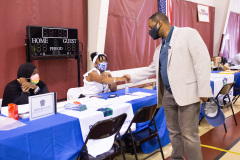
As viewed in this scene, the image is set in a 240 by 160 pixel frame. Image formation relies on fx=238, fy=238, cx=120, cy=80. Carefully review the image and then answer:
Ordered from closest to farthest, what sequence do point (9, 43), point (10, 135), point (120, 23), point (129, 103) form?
point (10, 135)
point (129, 103)
point (9, 43)
point (120, 23)

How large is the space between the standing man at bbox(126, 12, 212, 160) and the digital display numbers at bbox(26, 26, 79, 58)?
238 centimetres

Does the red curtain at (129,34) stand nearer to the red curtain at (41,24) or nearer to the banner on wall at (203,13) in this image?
the red curtain at (41,24)

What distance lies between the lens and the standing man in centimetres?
204

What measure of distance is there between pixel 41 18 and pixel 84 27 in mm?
1061

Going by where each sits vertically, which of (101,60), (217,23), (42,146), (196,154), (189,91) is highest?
(217,23)

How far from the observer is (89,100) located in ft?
9.23

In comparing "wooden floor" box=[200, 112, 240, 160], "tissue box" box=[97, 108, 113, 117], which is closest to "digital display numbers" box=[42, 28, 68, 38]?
"tissue box" box=[97, 108, 113, 117]

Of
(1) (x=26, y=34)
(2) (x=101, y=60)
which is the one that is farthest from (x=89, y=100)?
(1) (x=26, y=34)

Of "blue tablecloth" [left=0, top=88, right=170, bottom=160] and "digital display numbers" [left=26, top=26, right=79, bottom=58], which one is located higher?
"digital display numbers" [left=26, top=26, right=79, bottom=58]

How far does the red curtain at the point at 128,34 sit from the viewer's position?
Answer: 5629mm

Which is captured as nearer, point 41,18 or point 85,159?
point 85,159

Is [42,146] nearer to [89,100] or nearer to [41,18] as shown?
[89,100]

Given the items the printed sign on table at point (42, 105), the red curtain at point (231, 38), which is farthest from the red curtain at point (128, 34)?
the red curtain at point (231, 38)

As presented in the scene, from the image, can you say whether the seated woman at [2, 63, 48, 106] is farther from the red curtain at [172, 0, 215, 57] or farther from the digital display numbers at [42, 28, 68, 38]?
the red curtain at [172, 0, 215, 57]
